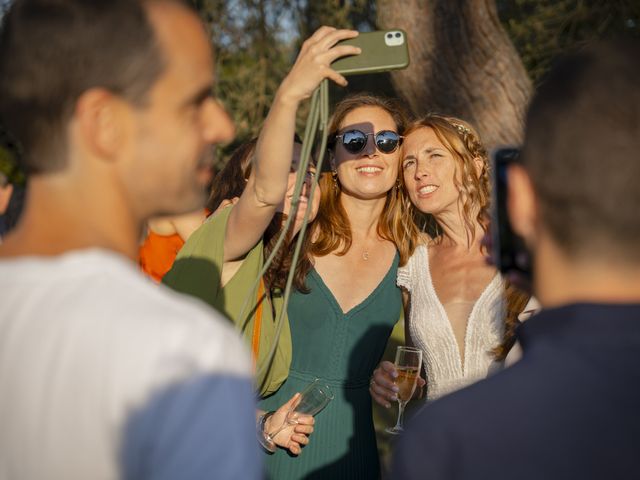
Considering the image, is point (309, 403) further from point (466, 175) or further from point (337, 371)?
point (466, 175)

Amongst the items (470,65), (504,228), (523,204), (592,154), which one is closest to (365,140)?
(504,228)

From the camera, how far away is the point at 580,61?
53.9 inches

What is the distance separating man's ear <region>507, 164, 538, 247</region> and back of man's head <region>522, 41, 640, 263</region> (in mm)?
34

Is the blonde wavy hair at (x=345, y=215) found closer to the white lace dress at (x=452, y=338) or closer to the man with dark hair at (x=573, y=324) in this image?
the white lace dress at (x=452, y=338)

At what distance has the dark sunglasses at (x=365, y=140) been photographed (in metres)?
3.73

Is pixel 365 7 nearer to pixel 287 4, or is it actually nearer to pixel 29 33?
pixel 287 4

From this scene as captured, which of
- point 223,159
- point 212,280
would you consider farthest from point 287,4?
point 212,280

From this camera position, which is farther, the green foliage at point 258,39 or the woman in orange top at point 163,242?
the green foliage at point 258,39

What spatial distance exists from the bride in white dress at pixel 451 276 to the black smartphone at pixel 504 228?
165 centimetres

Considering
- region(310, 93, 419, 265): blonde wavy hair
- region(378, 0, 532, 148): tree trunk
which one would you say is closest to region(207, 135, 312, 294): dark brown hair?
region(310, 93, 419, 265): blonde wavy hair

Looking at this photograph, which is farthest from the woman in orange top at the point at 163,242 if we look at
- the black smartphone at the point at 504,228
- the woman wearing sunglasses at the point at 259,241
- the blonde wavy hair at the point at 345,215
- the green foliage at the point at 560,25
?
the green foliage at the point at 560,25

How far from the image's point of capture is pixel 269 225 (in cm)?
329

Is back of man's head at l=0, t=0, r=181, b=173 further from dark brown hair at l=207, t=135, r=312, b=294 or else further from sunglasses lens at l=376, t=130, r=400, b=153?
sunglasses lens at l=376, t=130, r=400, b=153

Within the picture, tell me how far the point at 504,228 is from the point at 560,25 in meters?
8.03
